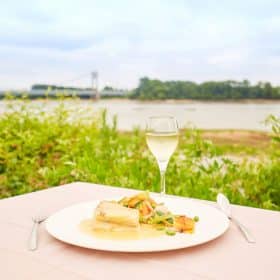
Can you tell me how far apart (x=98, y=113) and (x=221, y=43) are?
2.08 m

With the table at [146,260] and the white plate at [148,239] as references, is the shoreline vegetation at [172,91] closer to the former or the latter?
the white plate at [148,239]

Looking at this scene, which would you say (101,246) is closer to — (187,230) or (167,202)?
(187,230)

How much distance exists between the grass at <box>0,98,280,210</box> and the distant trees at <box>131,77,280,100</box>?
1.57 feet

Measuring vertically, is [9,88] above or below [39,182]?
above

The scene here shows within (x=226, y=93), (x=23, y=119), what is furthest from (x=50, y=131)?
(x=226, y=93)

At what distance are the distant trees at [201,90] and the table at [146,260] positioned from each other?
2001 millimetres

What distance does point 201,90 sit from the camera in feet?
11.1

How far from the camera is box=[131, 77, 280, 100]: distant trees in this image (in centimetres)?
300

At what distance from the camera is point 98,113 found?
9.30ft

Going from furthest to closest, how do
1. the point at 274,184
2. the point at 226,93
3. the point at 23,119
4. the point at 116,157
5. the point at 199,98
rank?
the point at 226,93, the point at 199,98, the point at 23,119, the point at 116,157, the point at 274,184

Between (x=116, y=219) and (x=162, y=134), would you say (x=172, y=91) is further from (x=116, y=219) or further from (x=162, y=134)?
(x=116, y=219)

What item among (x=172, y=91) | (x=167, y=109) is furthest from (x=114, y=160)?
(x=172, y=91)

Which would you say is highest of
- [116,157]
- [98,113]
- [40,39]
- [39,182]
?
[40,39]

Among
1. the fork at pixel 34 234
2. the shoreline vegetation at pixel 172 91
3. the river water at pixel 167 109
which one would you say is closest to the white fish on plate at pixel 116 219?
the fork at pixel 34 234
